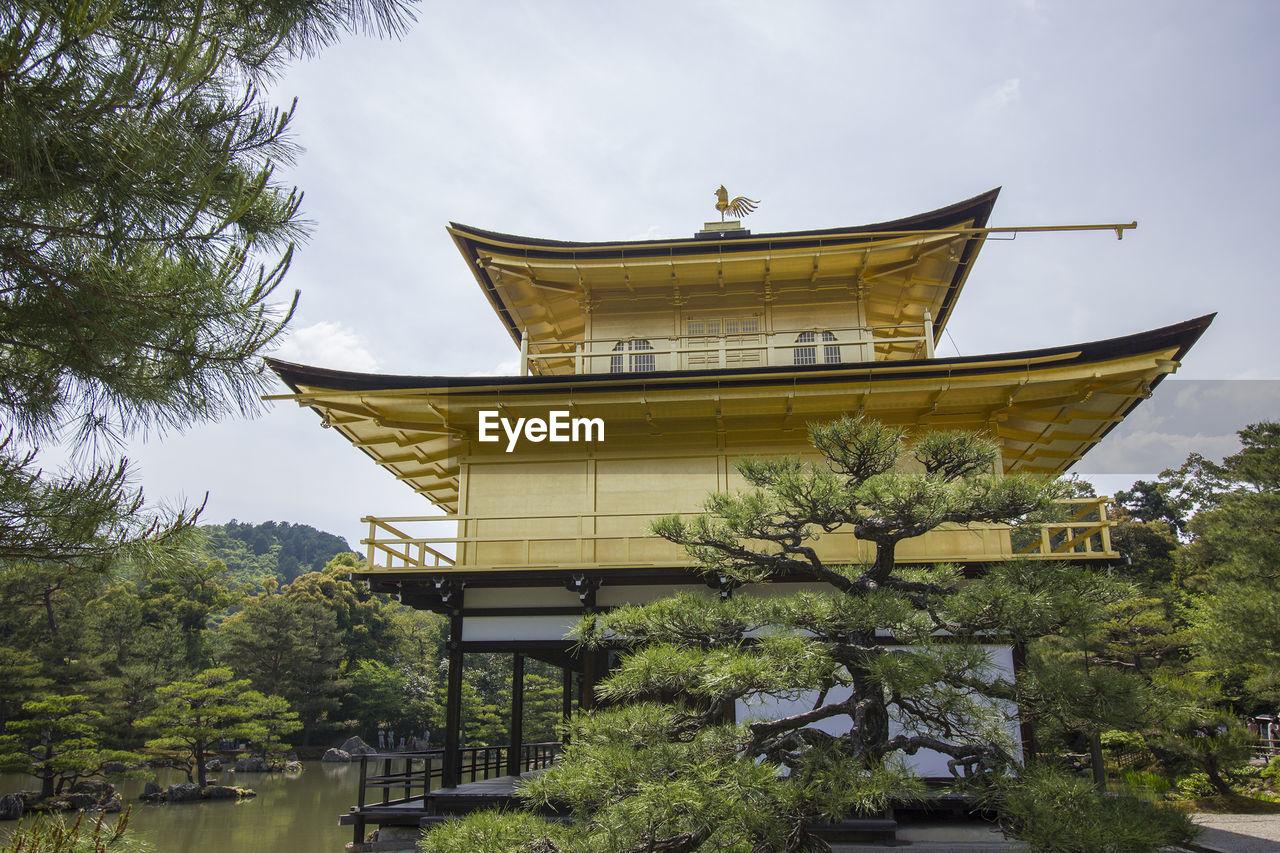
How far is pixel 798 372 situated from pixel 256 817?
18.0 m

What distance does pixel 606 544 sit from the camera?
10.2 meters

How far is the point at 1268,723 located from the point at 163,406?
78.4ft

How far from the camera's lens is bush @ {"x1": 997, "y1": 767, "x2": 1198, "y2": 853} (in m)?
3.86

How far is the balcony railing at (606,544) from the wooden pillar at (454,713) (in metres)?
0.88

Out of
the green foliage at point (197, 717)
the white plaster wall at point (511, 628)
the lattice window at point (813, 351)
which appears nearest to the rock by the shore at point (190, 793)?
the green foliage at point (197, 717)

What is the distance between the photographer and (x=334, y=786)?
2473 centimetres

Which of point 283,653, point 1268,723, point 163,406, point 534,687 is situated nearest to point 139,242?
point 163,406

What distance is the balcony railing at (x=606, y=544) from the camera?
916 cm

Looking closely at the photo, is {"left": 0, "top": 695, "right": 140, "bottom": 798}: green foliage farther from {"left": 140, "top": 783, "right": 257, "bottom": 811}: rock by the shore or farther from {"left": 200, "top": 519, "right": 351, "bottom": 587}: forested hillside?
{"left": 200, "top": 519, "right": 351, "bottom": 587}: forested hillside

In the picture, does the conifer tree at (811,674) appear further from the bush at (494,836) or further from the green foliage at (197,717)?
the green foliage at (197,717)

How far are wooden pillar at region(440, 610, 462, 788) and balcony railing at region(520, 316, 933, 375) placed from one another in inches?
163

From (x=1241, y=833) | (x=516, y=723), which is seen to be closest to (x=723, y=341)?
(x=516, y=723)

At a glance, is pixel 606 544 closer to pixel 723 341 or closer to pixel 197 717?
pixel 723 341

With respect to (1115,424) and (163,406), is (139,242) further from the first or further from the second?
(1115,424)
